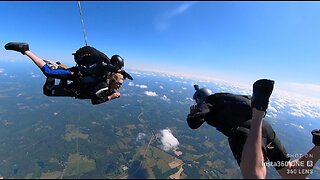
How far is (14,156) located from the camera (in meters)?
57.9

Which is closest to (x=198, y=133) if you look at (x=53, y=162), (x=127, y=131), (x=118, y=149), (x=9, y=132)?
(x=127, y=131)

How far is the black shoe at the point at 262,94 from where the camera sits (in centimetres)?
280

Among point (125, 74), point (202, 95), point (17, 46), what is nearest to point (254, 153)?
point (202, 95)

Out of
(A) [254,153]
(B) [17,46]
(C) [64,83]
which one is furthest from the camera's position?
(C) [64,83]

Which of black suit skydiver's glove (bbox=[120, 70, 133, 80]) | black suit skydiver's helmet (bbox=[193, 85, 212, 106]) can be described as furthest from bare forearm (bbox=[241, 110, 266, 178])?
black suit skydiver's glove (bbox=[120, 70, 133, 80])

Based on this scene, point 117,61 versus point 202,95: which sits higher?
point 117,61

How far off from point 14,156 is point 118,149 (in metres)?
29.2

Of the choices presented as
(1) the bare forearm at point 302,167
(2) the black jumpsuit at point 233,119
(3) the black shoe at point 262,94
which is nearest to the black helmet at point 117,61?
(2) the black jumpsuit at point 233,119

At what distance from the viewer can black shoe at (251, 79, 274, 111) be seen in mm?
2805

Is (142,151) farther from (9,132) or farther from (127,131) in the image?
(9,132)

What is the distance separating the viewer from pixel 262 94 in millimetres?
2842

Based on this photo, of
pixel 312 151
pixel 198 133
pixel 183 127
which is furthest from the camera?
pixel 183 127

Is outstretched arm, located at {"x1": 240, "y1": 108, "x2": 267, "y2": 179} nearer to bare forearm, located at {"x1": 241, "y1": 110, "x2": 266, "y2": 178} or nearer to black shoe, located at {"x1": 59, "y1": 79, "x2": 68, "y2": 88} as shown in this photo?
bare forearm, located at {"x1": 241, "y1": 110, "x2": 266, "y2": 178}

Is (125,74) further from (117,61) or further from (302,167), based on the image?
(302,167)
